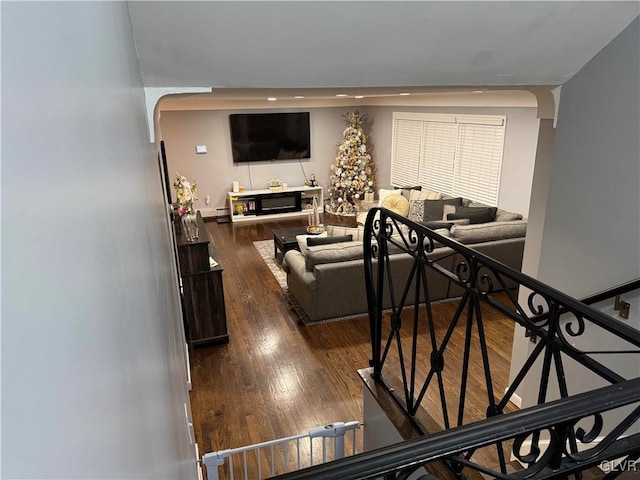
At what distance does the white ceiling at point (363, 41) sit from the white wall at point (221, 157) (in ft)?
20.8

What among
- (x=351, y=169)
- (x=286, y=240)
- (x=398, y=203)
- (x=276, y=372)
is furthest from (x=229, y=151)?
(x=276, y=372)

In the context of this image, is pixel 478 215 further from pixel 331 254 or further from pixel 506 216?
pixel 331 254

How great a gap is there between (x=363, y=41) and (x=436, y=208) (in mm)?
4858

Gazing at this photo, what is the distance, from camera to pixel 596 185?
225cm

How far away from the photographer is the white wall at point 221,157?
789 cm

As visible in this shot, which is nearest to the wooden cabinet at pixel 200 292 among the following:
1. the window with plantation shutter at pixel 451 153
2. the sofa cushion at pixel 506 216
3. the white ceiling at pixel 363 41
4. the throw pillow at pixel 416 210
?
the white ceiling at pixel 363 41

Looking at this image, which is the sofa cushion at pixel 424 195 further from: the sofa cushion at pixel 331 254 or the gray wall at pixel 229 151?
the sofa cushion at pixel 331 254

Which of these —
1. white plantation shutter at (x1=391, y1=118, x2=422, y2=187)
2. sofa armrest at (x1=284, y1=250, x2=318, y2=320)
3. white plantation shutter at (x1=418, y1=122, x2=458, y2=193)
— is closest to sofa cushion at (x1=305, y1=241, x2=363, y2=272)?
sofa armrest at (x1=284, y1=250, x2=318, y2=320)

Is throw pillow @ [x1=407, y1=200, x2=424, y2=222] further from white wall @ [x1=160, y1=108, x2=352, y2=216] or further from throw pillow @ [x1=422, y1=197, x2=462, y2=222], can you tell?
white wall @ [x1=160, y1=108, x2=352, y2=216]

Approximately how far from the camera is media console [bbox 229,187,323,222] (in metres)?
8.28

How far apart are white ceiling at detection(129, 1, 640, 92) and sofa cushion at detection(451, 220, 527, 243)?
2773mm

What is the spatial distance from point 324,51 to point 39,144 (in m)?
1.73

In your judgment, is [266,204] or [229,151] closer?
[229,151]

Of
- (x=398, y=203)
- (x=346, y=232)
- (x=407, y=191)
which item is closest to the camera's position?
(x=346, y=232)
